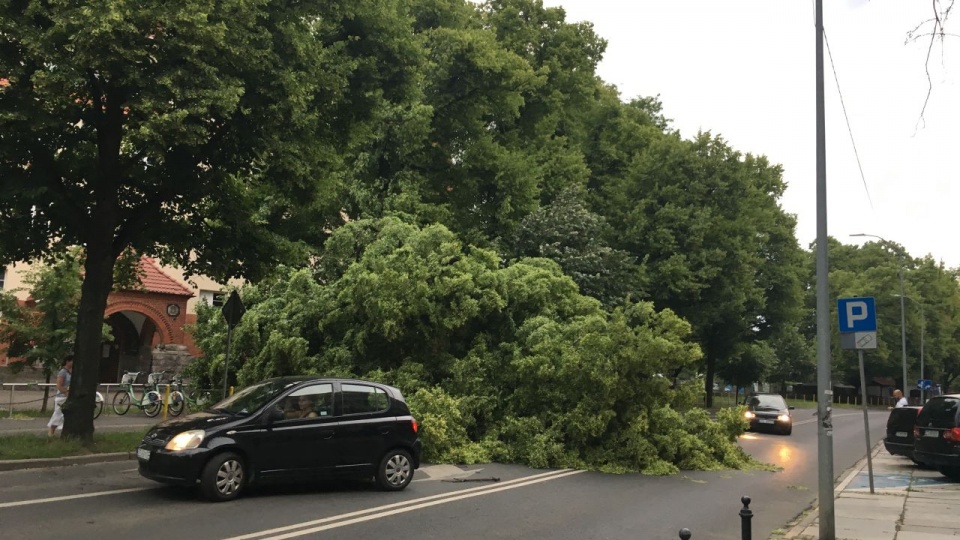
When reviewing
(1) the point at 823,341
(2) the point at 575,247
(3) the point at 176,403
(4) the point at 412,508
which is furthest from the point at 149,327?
(1) the point at 823,341

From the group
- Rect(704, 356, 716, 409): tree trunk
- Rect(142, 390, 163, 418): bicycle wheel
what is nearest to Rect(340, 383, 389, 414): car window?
Rect(142, 390, 163, 418): bicycle wheel

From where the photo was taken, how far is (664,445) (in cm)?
1456

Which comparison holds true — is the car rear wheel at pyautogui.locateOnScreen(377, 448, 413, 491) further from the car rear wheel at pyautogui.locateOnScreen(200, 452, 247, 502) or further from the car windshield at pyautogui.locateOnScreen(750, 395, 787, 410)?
the car windshield at pyautogui.locateOnScreen(750, 395, 787, 410)

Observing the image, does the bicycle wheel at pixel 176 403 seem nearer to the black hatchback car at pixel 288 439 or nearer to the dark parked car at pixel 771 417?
the black hatchback car at pixel 288 439

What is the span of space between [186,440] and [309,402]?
1717 millimetres

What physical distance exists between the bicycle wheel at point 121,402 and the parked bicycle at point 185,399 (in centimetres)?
127

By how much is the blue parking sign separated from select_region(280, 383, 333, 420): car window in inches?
304

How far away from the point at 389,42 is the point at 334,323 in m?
7.24

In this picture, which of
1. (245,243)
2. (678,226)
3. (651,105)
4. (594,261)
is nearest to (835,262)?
(651,105)

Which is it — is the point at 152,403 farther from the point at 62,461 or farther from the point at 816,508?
the point at 816,508

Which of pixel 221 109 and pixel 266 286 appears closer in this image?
pixel 221 109

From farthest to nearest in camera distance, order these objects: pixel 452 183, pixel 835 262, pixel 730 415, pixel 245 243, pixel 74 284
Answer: pixel 835 262 < pixel 452 183 < pixel 74 284 < pixel 730 415 < pixel 245 243

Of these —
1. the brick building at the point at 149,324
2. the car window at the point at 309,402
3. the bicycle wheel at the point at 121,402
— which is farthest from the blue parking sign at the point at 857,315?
the brick building at the point at 149,324

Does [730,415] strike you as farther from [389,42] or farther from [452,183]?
[452,183]
